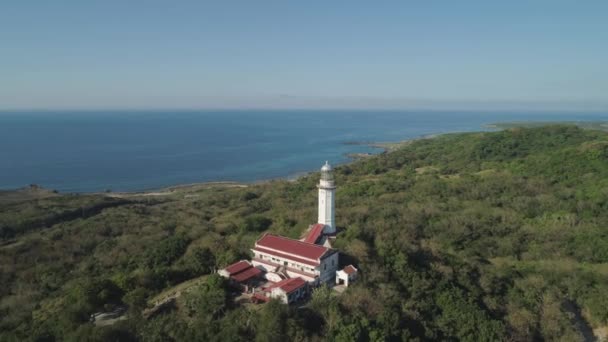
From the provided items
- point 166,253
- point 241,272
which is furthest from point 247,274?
point 166,253

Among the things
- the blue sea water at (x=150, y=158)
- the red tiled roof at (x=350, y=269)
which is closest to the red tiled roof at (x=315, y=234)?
the red tiled roof at (x=350, y=269)

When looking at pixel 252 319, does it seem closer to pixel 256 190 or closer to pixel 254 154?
pixel 256 190

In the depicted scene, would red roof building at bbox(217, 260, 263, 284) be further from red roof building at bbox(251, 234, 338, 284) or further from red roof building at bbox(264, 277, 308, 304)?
red roof building at bbox(264, 277, 308, 304)

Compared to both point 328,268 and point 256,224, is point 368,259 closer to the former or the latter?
point 328,268

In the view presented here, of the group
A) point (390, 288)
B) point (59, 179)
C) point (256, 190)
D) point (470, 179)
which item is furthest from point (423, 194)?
point (59, 179)

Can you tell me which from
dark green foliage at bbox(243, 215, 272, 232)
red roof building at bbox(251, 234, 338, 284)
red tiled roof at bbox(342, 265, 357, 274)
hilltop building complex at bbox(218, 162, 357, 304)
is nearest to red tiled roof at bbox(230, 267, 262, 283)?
hilltop building complex at bbox(218, 162, 357, 304)
